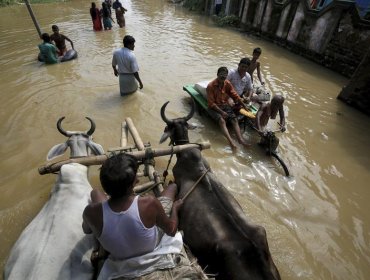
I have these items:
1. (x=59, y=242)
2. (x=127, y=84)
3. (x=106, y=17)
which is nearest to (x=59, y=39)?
(x=127, y=84)

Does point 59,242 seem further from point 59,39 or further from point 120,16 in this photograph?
point 120,16

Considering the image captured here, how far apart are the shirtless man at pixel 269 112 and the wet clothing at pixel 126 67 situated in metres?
3.61

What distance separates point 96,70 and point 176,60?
3.33m

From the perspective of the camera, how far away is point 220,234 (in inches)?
123

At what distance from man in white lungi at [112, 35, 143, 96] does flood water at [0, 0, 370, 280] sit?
1.22 feet

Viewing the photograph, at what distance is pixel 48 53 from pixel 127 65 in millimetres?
4629

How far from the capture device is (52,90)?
855cm

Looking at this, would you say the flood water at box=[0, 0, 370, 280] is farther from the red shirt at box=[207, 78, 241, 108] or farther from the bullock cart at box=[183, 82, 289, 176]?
the red shirt at box=[207, 78, 241, 108]

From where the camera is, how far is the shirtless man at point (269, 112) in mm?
5949

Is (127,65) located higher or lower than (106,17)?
higher

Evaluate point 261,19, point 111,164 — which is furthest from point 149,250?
point 261,19

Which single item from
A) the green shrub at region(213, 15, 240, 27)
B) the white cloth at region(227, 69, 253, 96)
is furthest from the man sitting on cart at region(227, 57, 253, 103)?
the green shrub at region(213, 15, 240, 27)

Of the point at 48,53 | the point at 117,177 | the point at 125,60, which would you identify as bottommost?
the point at 48,53

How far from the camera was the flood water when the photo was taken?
4.29m
